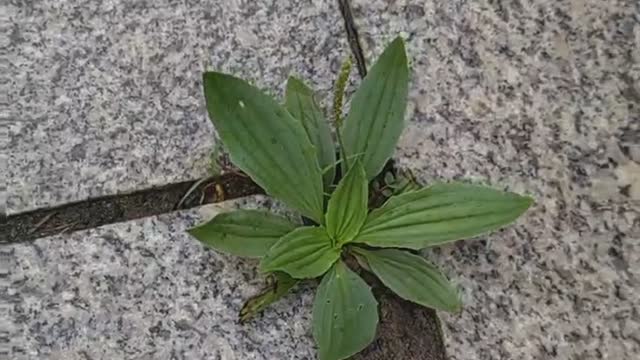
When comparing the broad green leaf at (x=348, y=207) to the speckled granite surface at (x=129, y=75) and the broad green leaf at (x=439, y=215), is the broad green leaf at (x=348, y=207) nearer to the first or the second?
the broad green leaf at (x=439, y=215)

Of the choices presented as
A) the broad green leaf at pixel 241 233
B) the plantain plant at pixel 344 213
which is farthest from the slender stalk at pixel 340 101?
the broad green leaf at pixel 241 233

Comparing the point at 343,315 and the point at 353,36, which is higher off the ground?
the point at 353,36

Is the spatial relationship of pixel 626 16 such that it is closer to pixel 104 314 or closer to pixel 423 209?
pixel 423 209

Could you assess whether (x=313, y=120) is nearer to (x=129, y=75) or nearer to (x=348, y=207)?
(x=348, y=207)

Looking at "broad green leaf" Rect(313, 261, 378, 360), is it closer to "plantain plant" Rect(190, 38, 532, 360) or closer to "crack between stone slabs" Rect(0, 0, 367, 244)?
"plantain plant" Rect(190, 38, 532, 360)

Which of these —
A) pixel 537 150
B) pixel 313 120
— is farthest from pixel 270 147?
pixel 537 150
